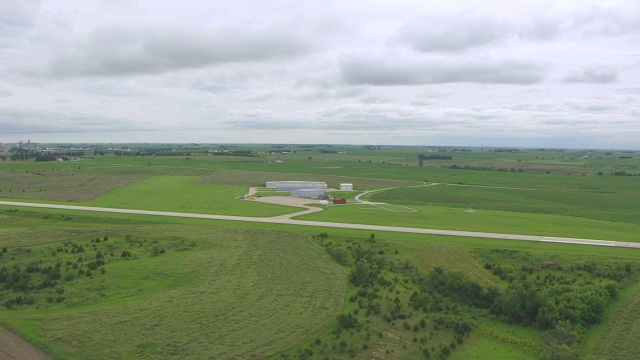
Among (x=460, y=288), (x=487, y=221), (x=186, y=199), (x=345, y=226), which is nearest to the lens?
(x=460, y=288)

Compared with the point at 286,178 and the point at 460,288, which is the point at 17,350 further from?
the point at 286,178

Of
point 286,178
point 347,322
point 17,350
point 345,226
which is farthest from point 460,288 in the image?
point 286,178

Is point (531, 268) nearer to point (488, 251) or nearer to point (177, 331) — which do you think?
point (488, 251)

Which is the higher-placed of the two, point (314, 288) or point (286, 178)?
point (286, 178)

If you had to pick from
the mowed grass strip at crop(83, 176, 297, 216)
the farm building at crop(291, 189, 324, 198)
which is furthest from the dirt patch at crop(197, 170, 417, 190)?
the farm building at crop(291, 189, 324, 198)

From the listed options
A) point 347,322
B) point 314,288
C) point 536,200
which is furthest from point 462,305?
point 536,200

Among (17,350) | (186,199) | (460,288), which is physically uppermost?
(186,199)

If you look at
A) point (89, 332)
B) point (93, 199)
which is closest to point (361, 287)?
point (89, 332)

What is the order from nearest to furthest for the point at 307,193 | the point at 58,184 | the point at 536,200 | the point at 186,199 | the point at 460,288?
the point at 460,288 < the point at 186,199 < the point at 536,200 < the point at 307,193 < the point at 58,184

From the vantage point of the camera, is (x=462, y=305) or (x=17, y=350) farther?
(x=462, y=305)
